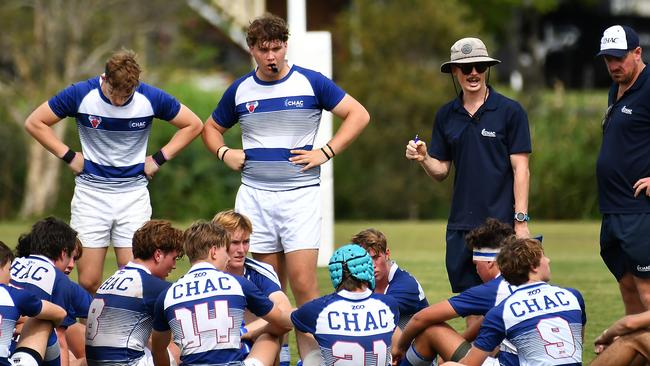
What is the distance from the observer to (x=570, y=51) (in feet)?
142

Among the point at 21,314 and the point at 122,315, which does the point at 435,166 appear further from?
the point at 21,314

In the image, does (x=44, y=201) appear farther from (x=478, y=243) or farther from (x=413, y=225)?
(x=478, y=243)

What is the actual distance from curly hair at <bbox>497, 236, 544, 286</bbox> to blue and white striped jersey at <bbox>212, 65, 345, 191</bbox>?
173 cm

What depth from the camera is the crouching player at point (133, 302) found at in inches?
269

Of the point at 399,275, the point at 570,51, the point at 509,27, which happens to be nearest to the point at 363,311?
the point at 399,275

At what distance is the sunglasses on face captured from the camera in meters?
7.57

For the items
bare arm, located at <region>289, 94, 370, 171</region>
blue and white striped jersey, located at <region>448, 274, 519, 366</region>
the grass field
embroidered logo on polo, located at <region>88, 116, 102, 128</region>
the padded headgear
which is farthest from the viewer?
the grass field

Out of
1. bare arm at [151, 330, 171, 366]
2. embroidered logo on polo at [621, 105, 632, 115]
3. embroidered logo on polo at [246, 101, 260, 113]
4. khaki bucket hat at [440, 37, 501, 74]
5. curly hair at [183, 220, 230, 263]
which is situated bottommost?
bare arm at [151, 330, 171, 366]

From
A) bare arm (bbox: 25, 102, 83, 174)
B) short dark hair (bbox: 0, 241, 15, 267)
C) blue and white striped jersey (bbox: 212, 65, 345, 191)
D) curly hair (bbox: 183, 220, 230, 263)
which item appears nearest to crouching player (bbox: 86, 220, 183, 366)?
curly hair (bbox: 183, 220, 230, 263)

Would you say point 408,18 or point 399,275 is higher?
point 408,18

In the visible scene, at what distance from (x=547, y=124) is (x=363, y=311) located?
18.6 meters

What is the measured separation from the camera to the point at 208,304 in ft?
20.6

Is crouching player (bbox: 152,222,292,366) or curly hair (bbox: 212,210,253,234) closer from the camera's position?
crouching player (bbox: 152,222,292,366)

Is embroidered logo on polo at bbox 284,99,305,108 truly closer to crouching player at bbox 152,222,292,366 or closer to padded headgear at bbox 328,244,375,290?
crouching player at bbox 152,222,292,366
